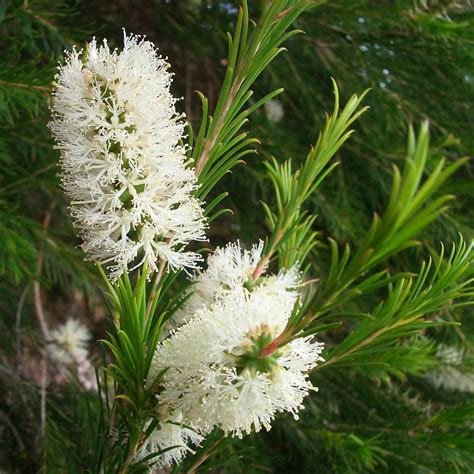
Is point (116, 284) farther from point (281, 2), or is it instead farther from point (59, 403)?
point (59, 403)

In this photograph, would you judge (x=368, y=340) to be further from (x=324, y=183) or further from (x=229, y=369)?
(x=324, y=183)

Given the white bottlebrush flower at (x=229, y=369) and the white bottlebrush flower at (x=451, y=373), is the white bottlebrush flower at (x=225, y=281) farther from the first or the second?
the white bottlebrush flower at (x=451, y=373)

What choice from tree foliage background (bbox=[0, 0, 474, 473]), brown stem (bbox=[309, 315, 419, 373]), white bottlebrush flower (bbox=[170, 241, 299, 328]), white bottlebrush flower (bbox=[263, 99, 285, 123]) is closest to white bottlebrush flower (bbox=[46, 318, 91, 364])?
tree foliage background (bbox=[0, 0, 474, 473])

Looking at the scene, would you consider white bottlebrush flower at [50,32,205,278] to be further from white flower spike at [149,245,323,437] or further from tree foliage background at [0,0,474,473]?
tree foliage background at [0,0,474,473]

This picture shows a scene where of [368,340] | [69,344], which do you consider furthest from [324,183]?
[368,340]

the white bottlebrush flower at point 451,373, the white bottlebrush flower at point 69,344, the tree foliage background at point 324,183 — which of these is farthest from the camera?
the white bottlebrush flower at point 69,344

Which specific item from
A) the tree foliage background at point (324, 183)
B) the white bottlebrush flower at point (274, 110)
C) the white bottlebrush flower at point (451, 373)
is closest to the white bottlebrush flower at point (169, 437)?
the tree foliage background at point (324, 183)

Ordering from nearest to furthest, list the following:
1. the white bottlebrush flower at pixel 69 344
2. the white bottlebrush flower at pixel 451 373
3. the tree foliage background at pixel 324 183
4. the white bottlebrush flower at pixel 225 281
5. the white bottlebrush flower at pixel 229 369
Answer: the white bottlebrush flower at pixel 229 369 → the white bottlebrush flower at pixel 225 281 → the tree foliage background at pixel 324 183 → the white bottlebrush flower at pixel 451 373 → the white bottlebrush flower at pixel 69 344
